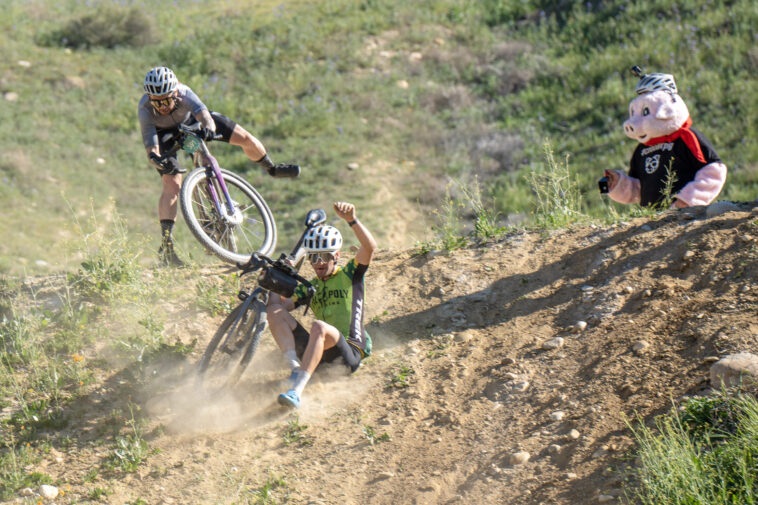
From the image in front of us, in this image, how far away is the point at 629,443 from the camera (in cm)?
473

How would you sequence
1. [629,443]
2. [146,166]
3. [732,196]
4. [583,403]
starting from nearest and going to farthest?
[629,443] → [583,403] → [732,196] → [146,166]

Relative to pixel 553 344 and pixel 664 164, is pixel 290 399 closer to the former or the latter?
pixel 553 344

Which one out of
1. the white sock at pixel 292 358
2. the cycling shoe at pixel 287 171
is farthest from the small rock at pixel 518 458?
the cycling shoe at pixel 287 171

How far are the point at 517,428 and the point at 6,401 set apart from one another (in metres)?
4.05

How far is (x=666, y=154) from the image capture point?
7.00 meters

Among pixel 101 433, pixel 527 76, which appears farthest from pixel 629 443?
pixel 527 76

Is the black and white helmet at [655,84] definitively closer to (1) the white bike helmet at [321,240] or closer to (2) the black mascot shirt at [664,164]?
(2) the black mascot shirt at [664,164]

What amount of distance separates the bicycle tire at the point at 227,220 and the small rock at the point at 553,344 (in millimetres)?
2749

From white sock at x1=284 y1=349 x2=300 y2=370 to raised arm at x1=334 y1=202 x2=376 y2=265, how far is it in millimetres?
898

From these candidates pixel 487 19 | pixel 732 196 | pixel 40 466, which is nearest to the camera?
pixel 40 466

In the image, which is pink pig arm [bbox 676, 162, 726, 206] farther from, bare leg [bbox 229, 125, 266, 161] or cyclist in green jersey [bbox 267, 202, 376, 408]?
bare leg [bbox 229, 125, 266, 161]

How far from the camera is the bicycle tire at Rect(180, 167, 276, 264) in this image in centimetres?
719

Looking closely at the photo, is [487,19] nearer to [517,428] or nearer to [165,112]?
[165,112]

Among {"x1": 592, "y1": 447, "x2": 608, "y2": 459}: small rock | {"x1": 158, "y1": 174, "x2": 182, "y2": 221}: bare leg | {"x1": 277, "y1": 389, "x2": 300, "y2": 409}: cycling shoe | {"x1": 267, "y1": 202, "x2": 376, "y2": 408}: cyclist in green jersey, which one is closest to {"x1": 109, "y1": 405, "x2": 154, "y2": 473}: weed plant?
{"x1": 277, "y1": 389, "x2": 300, "y2": 409}: cycling shoe
